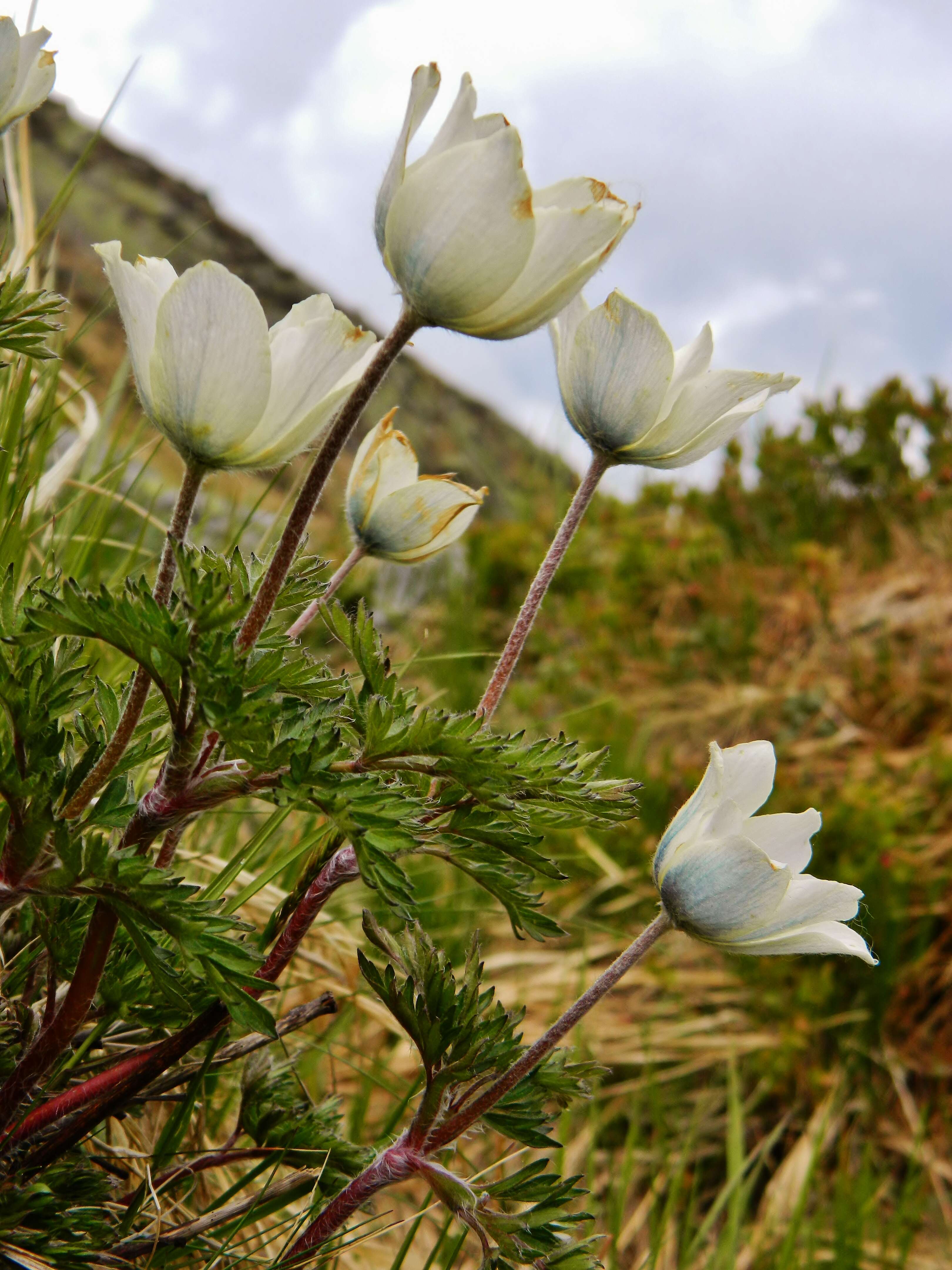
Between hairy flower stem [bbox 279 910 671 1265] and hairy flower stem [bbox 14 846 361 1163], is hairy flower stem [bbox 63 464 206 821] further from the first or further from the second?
hairy flower stem [bbox 279 910 671 1265]

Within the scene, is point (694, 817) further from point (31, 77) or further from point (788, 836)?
point (31, 77)

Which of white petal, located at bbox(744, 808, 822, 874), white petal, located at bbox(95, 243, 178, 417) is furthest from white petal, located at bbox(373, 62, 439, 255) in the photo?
white petal, located at bbox(744, 808, 822, 874)

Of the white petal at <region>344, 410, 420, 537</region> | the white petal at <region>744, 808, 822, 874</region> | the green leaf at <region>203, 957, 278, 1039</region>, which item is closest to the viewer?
the green leaf at <region>203, 957, 278, 1039</region>

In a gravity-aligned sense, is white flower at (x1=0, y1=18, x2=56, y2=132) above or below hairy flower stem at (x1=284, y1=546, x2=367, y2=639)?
above

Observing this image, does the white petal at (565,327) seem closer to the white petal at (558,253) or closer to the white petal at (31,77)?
the white petal at (558,253)

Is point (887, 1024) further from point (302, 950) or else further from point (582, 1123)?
point (302, 950)

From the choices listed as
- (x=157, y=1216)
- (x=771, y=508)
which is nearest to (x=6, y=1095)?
(x=157, y=1216)
